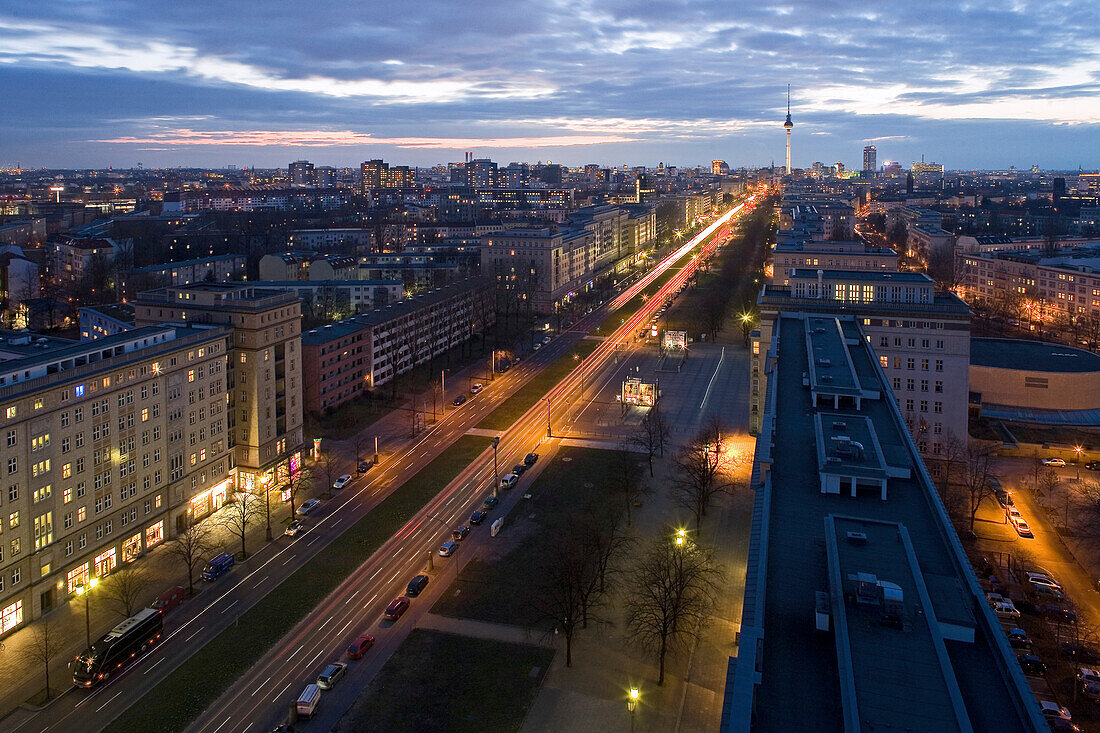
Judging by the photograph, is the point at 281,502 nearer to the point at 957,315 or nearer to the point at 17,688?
the point at 17,688

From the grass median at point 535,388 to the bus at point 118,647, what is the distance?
96.1ft

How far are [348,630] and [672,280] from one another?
107890 millimetres

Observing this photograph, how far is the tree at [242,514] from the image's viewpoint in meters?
37.6

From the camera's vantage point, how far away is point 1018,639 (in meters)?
28.7

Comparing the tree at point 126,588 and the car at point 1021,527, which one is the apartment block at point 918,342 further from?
the tree at point 126,588

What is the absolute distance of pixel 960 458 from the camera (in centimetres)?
4594

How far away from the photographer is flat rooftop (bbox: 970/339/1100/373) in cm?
5906

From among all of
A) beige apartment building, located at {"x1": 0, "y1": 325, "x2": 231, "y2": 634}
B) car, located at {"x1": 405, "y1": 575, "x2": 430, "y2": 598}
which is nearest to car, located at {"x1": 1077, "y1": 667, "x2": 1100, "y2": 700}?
car, located at {"x1": 405, "y1": 575, "x2": 430, "y2": 598}

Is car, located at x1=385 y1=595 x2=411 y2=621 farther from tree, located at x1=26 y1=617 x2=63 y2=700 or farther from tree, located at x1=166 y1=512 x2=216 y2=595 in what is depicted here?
tree, located at x1=26 y1=617 x2=63 y2=700

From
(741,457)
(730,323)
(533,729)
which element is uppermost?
(730,323)

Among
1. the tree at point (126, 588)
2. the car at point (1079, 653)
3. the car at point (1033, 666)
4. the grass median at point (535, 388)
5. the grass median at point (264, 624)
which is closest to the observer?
the grass median at point (264, 624)

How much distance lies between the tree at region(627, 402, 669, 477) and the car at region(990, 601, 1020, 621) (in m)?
20.5

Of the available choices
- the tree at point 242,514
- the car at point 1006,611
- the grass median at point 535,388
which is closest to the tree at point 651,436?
the grass median at point 535,388

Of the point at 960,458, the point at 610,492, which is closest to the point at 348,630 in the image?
the point at 610,492
